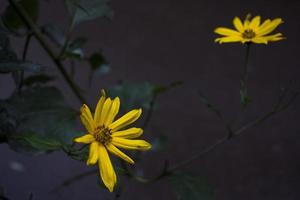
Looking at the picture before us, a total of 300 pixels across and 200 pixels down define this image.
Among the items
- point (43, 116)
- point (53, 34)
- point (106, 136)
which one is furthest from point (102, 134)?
point (53, 34)

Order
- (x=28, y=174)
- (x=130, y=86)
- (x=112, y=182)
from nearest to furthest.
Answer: (x=112, y=182)
(x=130, y=86)
(x=28, y=174)

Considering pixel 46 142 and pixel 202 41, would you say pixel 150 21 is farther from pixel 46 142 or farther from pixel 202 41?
pixel 46 142

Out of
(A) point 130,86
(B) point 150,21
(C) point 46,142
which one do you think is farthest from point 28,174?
(C) point 46,142

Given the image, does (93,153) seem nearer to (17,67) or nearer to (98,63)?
(17,67)

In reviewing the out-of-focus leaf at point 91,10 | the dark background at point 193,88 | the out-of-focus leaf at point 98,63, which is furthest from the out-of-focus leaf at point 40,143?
the dark background at point 193,88

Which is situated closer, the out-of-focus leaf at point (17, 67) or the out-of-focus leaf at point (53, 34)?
the out-of-focus leaf at point (17, 67)

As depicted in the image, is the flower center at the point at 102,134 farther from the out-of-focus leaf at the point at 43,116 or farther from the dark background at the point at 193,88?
the dark background at the point at 193,88
